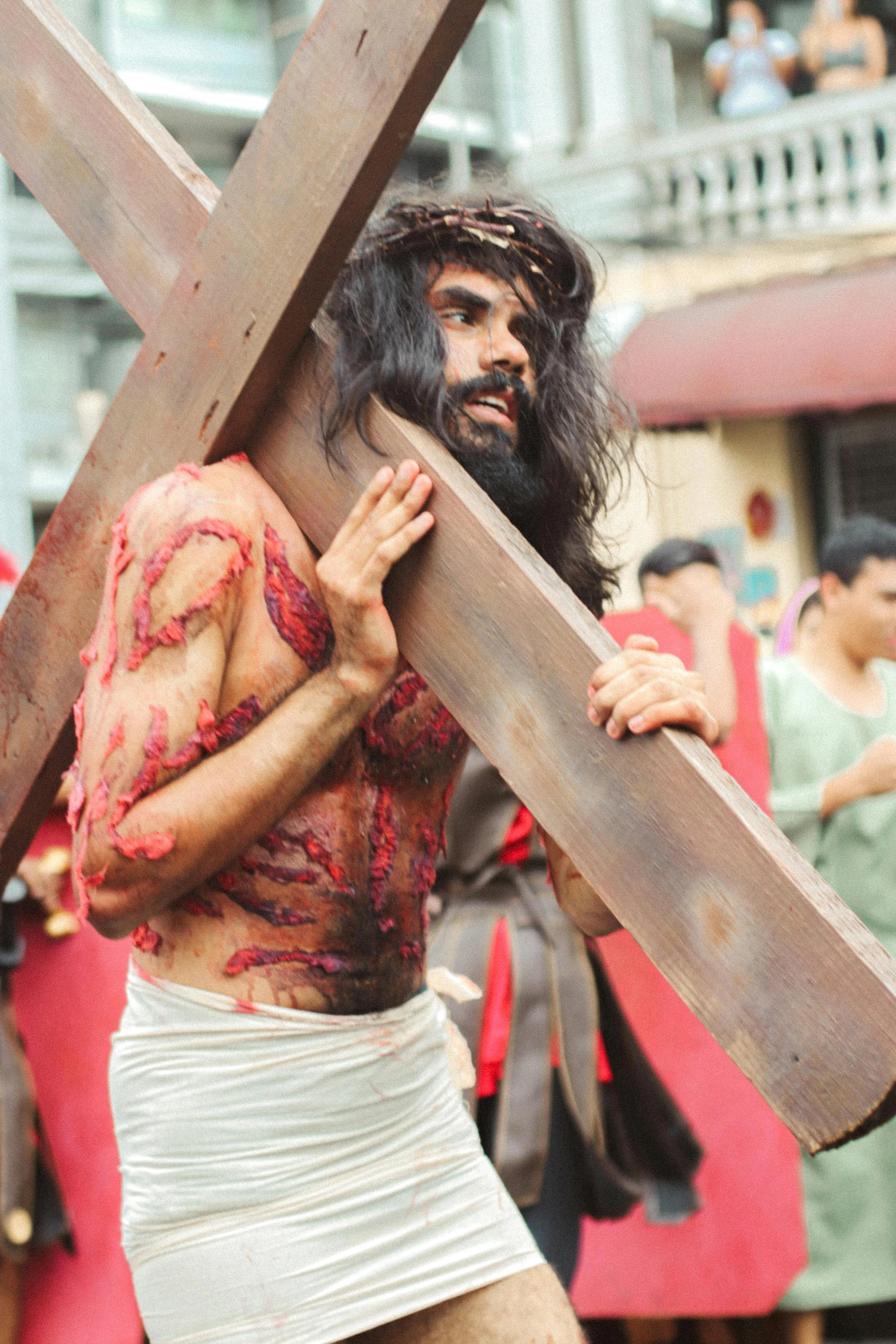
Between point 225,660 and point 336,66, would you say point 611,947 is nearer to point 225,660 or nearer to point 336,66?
point 225,660

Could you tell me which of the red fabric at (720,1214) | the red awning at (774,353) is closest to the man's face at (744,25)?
the red awning at (774,353)

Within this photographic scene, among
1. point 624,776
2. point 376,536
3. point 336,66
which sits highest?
point 336,66

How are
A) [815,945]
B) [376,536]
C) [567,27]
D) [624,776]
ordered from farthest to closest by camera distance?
[567,27] → [376,536] → [624,776] → [815,945]

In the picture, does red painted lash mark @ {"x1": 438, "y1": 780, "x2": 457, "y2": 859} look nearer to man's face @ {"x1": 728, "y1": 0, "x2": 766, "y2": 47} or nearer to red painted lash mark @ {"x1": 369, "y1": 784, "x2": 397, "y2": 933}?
red painted lash mark @ {"x1": 369, "y1": 784, "x2": 397, "y2": 933}

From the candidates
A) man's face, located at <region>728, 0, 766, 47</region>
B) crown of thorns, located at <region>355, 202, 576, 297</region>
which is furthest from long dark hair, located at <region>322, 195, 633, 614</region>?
man's face, located at <region>728, 0, 766, 47</region>

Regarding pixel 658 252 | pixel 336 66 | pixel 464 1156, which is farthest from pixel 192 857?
pixel 658 252

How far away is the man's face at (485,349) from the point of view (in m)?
2.21

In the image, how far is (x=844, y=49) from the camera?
12586 mm

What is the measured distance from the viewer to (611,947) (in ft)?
16.2

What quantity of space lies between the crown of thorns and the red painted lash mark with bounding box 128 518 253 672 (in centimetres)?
54

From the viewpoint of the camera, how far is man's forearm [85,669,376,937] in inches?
74.7

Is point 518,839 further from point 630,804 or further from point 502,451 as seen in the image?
point 630,804

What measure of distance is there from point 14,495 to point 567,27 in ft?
20.7

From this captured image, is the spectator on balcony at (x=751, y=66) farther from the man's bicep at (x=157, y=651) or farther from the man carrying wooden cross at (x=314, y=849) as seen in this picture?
the man's bicep at (x=157, y=651)
